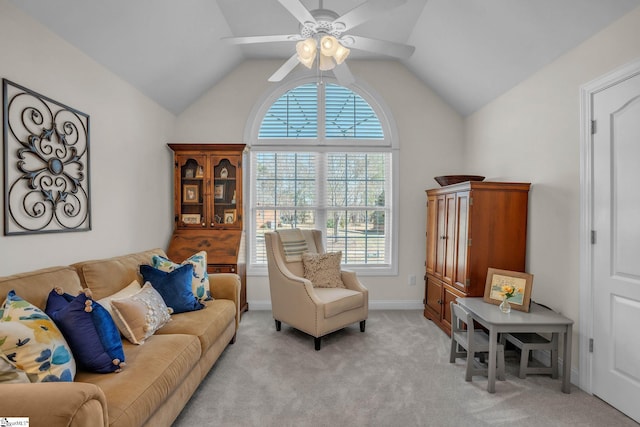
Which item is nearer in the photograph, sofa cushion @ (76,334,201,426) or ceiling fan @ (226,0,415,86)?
sofa cushion @ (76,334,201,426)

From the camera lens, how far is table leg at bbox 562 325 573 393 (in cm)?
230

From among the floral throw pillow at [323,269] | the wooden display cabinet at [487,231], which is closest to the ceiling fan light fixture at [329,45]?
the wooden display cabinet at [487,231]

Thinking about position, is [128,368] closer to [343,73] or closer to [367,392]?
[367,392]

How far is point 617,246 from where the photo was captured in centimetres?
215

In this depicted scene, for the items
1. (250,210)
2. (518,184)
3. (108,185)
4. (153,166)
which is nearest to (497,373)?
(518,184)

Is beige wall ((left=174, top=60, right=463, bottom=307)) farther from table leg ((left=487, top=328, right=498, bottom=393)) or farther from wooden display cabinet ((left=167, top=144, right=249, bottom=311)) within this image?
table leg ((left=487, top=328, right=498, bottom=393))

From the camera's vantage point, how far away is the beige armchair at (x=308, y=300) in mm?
3004

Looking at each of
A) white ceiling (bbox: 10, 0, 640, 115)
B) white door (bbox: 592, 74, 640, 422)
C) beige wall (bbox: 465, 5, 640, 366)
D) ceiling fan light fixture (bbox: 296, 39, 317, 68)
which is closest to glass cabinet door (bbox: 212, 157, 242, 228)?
white ceiling (bbox: 10, 0, 640, 115)

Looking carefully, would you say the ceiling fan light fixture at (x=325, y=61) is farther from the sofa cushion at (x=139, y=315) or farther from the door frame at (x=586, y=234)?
the sofa cushion at (x=139, y=315)

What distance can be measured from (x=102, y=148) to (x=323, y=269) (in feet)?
7.49

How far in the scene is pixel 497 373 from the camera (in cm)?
246

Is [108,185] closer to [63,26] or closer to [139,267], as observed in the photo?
[139,267]

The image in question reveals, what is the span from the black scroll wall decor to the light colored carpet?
1519mm

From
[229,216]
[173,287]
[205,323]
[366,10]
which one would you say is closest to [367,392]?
[205,323]
